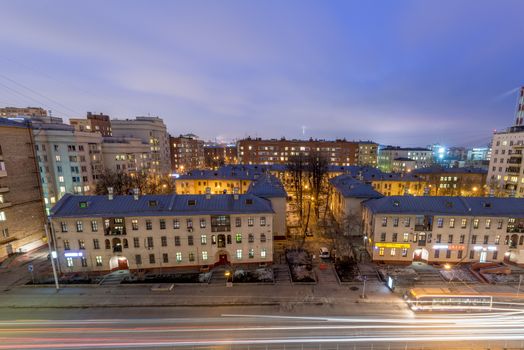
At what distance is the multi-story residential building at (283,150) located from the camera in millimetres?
138750

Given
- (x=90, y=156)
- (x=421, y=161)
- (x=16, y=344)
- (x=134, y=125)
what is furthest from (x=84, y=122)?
(x=421, y=161)

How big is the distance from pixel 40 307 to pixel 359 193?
170 ft

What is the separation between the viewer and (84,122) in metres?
101

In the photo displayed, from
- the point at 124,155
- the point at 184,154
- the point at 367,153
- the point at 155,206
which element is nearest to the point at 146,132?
the point at 124,155

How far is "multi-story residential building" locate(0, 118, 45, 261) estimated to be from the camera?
39500mm

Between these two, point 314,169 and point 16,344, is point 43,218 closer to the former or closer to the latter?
point 16,344

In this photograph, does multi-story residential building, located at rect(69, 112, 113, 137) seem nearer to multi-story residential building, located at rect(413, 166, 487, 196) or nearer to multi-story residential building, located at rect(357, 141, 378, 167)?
multi-story residential building, located at rect(413, 166, 487, 196)

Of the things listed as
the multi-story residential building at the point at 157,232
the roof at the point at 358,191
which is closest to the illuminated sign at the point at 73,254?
the multi-story residential building at the point at 157,232

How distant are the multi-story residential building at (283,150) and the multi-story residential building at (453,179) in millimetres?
56130

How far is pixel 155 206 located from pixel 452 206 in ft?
154

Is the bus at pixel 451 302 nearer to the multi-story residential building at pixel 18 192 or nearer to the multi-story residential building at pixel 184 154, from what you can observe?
the multi-story residential building at pixel 18 192

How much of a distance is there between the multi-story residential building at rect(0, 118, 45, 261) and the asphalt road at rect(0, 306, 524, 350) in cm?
2029

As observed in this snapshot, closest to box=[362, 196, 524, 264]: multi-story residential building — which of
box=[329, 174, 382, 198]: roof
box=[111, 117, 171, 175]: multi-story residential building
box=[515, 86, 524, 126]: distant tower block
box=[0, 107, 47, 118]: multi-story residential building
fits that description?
box=[329, 174, 382, 198]: roof

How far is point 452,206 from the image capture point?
120 ft
